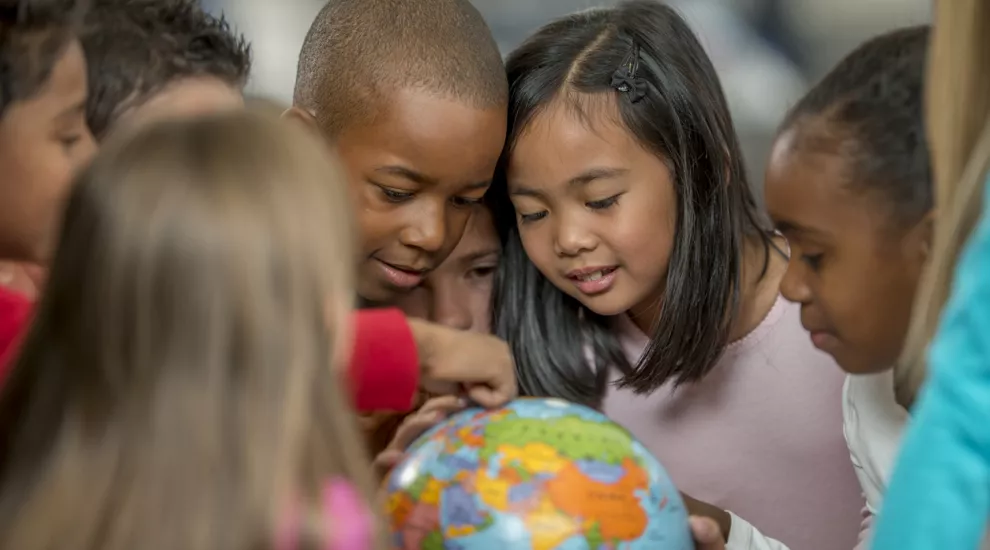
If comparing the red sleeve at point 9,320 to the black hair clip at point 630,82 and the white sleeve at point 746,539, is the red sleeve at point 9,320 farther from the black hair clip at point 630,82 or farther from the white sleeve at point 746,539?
the white sleeve at point 746,539

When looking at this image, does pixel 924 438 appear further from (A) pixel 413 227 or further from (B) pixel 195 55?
(B) pixel 195 55

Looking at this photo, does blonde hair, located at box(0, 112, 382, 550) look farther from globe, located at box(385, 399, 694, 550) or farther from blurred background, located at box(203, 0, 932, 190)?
blurred background, located at box(203, 0, 932, 190)

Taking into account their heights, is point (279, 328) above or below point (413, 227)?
above

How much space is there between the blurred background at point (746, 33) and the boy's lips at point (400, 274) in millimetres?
1281

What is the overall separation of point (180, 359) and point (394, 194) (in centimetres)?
89

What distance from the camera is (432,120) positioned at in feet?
6.07

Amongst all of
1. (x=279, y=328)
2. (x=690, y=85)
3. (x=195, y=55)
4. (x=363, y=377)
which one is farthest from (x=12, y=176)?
(x=690, y=85)

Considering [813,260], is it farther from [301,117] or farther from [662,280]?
[301,117]

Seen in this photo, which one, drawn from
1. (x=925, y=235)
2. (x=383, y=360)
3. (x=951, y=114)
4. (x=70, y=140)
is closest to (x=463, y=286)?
(x=383, y=360)

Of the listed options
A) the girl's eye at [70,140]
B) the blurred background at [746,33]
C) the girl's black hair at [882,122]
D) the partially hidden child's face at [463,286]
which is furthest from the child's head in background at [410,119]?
the blurred background at [746,33]

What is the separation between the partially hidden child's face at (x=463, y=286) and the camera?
2102mm

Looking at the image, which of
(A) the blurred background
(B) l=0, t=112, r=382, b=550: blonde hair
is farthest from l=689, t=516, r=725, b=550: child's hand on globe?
(A) the blurred background

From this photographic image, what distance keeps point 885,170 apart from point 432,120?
69cm

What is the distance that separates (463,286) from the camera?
2.14 metres
